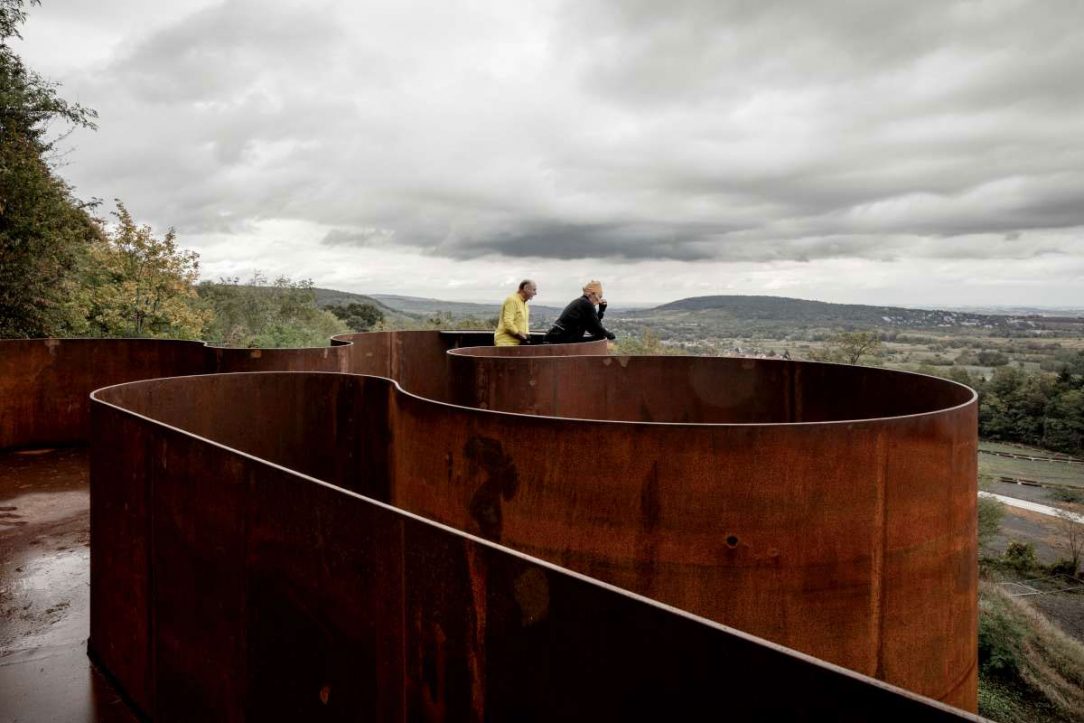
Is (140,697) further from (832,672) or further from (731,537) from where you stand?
(832,672)

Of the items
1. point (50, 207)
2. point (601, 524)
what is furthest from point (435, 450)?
point (50, 207)

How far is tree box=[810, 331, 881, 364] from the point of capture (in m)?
44.6

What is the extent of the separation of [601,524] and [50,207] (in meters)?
15.8

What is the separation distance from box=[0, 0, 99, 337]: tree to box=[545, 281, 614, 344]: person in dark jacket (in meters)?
11.4

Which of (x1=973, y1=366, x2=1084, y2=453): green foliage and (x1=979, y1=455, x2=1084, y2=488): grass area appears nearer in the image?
(x1=979, y1=455, x2=1084, y2=488): grass area

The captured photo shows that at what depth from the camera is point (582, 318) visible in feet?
33.9

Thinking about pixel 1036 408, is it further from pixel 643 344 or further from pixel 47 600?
pixel 47 600

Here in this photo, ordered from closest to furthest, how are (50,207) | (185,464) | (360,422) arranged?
(185,464) → (360,422) → (50,207)

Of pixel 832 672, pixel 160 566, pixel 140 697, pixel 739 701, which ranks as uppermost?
pixel 832 672

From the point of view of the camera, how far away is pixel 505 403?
740 cm

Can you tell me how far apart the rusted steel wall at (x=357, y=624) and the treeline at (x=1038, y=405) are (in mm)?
67657

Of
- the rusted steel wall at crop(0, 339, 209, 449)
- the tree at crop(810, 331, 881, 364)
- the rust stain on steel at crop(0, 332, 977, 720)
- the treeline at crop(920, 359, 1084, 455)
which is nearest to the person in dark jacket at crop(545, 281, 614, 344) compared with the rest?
the rusted steel wall at crop(0, 339, 209, 449)

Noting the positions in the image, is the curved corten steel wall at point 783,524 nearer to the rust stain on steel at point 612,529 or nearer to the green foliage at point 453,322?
the rust stain on steel at point 612,529

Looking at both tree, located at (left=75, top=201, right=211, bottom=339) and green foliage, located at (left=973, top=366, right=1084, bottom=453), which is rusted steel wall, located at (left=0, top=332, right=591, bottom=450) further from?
green foliage, located at (left=973, top=366, right=1084, bottom=453)
